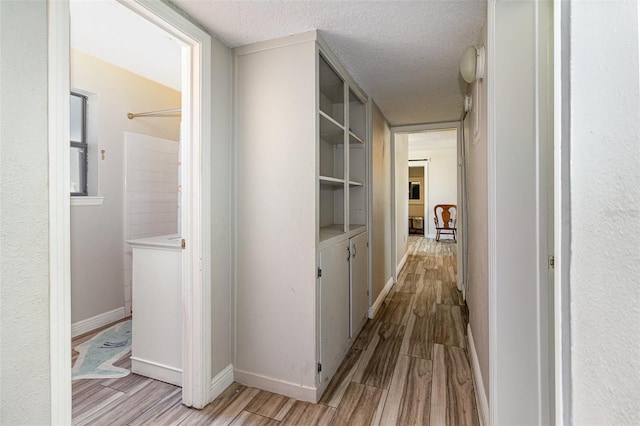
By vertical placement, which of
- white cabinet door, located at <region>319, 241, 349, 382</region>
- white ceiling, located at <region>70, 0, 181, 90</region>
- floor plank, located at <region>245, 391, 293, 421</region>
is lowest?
floor plank, located at <region>245, 391, 293, 421</region>

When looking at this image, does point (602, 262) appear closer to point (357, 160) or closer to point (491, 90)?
point (491, 90)

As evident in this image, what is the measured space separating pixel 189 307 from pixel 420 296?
2.82 m

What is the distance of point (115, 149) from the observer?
2.92 meters

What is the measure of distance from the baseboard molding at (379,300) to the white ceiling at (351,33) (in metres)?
2.10

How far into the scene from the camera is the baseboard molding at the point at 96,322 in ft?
8.48

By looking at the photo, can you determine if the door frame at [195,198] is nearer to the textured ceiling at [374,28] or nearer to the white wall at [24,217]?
the textured ceiling at [374,28]

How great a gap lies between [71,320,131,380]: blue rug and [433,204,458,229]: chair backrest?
7.28 metres

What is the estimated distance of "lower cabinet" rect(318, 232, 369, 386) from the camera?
1906 millimetres

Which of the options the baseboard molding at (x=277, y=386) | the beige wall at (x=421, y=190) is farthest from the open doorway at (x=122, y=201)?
the beige wall at (x=421, y=190)

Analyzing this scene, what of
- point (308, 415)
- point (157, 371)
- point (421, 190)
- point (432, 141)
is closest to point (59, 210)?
point (157, 371)

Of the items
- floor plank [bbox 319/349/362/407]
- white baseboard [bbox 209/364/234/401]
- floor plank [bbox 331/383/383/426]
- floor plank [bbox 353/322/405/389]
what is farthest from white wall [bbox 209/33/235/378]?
floor plank [bbox 353/322/405/389]

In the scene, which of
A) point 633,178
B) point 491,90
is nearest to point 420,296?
point 491,90

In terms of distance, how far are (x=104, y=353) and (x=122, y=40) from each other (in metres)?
2.39

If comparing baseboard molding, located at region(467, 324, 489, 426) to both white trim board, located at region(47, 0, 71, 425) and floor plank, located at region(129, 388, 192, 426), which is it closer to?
floor plank, located at region(129, 388, 192, 426)
